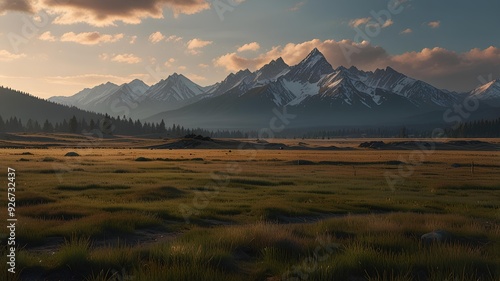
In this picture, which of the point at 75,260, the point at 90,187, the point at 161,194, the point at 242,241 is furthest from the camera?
the point at 90,187

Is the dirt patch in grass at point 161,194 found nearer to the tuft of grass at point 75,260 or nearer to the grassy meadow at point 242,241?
the grassy meadow at point 242,241

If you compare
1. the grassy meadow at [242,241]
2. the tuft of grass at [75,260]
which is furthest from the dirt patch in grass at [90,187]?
the tuft of grass at [75,260]

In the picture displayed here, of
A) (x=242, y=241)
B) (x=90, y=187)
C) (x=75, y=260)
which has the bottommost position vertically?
(x=90, y=187)

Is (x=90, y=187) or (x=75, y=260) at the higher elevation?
(x=75, y=260)

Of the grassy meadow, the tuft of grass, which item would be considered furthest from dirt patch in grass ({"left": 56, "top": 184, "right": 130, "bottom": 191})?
the tuft of grass

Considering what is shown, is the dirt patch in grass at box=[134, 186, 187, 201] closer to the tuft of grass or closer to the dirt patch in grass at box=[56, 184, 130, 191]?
the dirt patch in grass at box=[56, 184, 130, 191]

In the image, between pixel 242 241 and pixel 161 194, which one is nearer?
pixel 242 241

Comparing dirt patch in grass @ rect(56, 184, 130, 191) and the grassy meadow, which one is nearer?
the grassy meadow

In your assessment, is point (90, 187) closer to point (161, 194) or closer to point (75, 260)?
point (161, 194)

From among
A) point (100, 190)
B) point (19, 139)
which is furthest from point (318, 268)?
point (19, 139)

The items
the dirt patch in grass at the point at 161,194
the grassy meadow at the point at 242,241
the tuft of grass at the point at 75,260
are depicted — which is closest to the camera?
the grassy meadow at the point at 242,241

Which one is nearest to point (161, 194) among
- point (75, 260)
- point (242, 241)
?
point (242, 241)

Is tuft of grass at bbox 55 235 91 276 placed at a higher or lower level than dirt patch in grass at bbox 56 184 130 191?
higher

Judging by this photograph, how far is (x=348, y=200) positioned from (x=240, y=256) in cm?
2146
